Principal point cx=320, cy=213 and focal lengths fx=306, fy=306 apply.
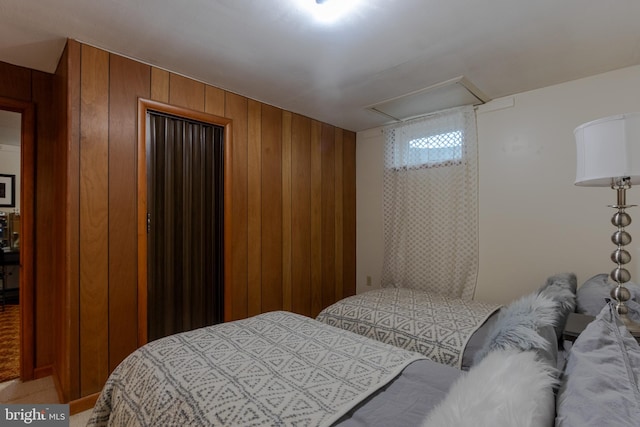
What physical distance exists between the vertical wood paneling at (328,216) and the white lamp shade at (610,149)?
2584 mm

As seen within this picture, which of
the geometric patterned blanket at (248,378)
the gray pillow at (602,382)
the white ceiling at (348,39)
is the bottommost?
the geometric patterned blanket at (248,378)

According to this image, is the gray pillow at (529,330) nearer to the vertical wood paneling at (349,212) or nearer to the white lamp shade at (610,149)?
the white lamp shade at (610,149)

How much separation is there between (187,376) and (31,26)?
2.25 meters

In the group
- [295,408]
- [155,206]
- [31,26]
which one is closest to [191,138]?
[155,206]

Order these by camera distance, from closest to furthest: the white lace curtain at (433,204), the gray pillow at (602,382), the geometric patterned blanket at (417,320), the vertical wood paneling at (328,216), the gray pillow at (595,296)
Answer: the gray pillow at (602,382) → the gray pillow at (595,296) → the geometric patterned blanket at (417,320) → the white lace curtain at (433,204) → the vertical wood paneling at (328,216)

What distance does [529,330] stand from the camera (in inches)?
45.2

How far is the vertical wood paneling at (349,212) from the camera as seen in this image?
3.99 metres

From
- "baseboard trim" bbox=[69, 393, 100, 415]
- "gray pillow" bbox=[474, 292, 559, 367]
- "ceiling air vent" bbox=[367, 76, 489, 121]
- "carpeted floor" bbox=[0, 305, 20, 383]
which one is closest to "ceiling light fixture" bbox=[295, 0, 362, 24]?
"ceiling air vent" bbox=[367, 76, 489, 121]

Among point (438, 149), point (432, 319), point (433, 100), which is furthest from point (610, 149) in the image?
point (438, 149)

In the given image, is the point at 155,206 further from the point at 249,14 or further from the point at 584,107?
the point at 584,107

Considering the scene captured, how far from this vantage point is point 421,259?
11.1 ft

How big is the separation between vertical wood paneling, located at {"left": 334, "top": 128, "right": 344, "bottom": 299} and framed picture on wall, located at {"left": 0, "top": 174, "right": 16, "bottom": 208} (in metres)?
5.18

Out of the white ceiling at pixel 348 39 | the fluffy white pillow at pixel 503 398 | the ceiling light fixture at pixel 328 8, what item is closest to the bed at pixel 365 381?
the fluffy white pillow at pixel 503 398

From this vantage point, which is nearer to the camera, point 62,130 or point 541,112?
point 62,130
